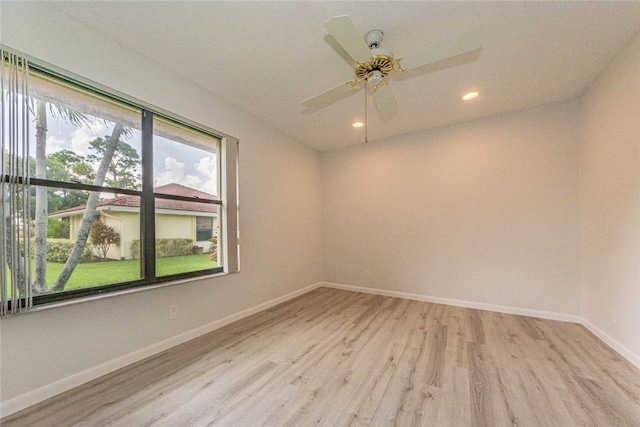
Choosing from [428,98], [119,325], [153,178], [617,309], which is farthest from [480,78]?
[119,325]

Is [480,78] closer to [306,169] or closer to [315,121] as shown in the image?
[315,121]

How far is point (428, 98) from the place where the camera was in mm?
2873

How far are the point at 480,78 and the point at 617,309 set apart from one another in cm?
255

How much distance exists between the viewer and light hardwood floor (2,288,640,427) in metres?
1.48

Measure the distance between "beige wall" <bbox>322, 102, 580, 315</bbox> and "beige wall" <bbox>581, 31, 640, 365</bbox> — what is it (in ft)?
0.76

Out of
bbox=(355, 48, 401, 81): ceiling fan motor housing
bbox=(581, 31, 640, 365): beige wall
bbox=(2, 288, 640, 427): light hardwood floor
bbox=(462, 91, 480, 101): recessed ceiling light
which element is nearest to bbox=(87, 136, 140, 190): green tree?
bbox=(2, 288, 640, 427): light hardwood floor

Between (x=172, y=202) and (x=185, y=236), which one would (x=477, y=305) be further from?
(x=172, y=202)

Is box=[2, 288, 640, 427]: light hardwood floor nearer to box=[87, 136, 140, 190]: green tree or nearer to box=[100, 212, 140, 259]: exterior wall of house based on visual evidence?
box=[100, 212, 140, 259]: exterior wall of house

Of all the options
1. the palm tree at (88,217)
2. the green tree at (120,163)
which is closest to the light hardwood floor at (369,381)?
the palm tree at (88,217)

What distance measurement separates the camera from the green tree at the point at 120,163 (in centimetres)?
202

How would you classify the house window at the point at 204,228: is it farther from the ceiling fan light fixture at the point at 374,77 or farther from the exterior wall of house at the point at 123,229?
the ceiling fan light fixture at the point at 374,77

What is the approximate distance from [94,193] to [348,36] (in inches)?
90.0

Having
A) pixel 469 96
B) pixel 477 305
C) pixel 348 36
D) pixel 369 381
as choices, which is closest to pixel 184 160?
pixel 348 36

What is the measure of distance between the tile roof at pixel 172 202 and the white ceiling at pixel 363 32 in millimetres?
1179
